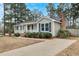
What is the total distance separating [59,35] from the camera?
390cm

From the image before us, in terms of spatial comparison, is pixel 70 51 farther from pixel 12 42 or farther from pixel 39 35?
pixel 12 42

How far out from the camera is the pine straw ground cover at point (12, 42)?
3.82 m

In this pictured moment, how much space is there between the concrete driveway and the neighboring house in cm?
18

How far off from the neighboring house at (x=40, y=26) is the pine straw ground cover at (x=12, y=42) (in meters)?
0.14

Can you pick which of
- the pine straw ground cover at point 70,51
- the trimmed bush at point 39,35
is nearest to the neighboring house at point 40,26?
the trimmed bush at point 39,35

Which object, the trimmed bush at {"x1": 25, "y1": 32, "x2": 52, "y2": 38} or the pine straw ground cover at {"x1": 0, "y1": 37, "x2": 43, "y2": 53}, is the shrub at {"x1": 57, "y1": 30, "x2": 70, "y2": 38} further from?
the pine straw ground cover at {"x1": 0, "y1": 37, "x2": 43, "y2": 53}

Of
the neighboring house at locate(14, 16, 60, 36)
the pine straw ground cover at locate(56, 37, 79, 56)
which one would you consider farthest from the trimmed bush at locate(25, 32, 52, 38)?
the pine straw ground cover at locate(56, 37, 79, 56)

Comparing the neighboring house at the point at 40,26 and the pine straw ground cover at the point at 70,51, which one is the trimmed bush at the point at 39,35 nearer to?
the neighboring house at the point at 40,26

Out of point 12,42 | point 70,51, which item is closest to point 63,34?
point 70,51

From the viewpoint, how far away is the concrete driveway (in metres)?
3.79

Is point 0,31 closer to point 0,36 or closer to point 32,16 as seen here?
point 0,36

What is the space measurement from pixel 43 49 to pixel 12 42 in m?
0.47

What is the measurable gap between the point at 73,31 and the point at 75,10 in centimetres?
31

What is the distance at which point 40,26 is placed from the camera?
155 inches
